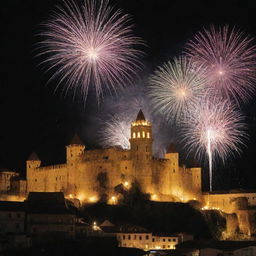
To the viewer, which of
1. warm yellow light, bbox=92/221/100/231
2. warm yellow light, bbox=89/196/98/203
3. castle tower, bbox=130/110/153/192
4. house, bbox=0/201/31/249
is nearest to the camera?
house, bbox=0/201/31/249

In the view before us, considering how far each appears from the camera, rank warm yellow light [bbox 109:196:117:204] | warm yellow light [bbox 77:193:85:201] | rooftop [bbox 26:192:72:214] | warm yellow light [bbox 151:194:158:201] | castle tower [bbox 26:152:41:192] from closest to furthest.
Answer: rooftop [bbox 26:192:72:214], warm yellow light [bbox 109:196:117:204], warm yellow light [bbox 151:194:158:201], warm yellow light [bbox 77:193:85:201], castle tower [bbox 26:152:41:192]

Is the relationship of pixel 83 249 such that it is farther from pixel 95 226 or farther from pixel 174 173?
pixel 174 173

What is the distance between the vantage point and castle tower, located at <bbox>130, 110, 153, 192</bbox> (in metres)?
103

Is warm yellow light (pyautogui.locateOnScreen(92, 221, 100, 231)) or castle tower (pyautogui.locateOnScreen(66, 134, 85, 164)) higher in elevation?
castle tower (pyautogui.locateOnScreen(66, 134, 85, 164))

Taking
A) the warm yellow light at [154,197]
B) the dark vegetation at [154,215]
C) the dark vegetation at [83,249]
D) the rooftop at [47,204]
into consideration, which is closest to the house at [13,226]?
the dark vegetation at [83,249]

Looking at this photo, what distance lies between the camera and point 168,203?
10000 centimetres

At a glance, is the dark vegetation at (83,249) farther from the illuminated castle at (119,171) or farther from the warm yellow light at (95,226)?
the illuminated castle at (119,171)

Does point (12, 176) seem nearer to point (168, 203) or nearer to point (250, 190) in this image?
point (168, 203)

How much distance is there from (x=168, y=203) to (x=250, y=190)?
19.8 metres

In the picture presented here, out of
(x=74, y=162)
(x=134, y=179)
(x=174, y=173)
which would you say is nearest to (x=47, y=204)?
(x=134, y=179)

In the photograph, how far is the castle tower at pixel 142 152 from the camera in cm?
10269

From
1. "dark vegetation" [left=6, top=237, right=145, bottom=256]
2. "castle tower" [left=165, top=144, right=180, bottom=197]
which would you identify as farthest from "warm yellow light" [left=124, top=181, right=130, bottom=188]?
"dark vegetation" [left=6, top=237, right=145, bottom=256]

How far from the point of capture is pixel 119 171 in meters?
103

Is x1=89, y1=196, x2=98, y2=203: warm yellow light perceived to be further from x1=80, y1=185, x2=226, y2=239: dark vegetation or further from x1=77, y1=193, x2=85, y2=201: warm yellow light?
x1=80, y1=185, x2=226, y2=239: dark vegetation
